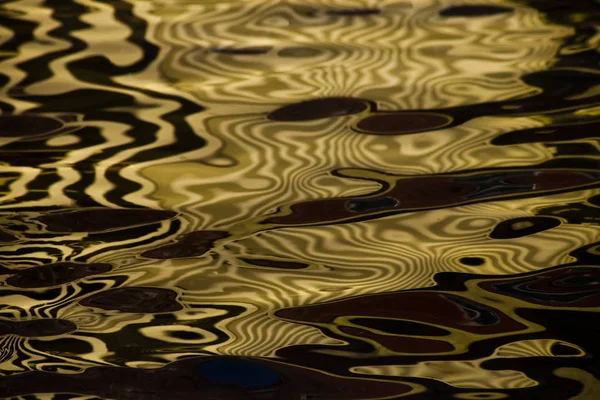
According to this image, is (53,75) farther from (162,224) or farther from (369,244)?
(369,244)

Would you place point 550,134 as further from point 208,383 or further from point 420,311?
point 208,383

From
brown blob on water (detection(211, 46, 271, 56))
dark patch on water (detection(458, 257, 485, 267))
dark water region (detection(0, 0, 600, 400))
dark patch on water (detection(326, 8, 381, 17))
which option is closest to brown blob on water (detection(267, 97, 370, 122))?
dark water region (detection(0, 0, 600, 400))

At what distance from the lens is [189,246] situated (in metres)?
1.26

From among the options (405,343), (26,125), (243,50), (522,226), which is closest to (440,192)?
(522,226)

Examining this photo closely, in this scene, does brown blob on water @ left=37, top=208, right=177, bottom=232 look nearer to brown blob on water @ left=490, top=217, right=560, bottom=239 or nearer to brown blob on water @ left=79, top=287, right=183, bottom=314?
brown blob on water @ left=79, top=287, right=183, bottom=314

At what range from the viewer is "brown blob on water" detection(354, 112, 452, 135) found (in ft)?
5.09

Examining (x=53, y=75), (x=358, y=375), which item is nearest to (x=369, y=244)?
(x=358, y=375)

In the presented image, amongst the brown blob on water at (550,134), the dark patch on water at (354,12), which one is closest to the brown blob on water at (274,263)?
the brown blob on water at (550,134)

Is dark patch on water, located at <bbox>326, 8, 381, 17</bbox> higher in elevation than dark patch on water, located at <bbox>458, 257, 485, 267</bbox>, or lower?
higher

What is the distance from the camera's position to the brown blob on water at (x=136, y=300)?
3.68ft

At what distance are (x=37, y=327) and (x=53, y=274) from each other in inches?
4.8

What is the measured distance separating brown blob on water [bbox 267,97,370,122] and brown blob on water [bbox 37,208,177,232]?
354mm

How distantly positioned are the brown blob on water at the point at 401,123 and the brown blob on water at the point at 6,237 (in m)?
0.61

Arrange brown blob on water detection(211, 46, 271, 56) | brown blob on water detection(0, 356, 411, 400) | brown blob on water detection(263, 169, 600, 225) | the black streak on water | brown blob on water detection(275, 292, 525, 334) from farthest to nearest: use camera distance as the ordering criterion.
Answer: the black streak on water → brown blob on water detection(211, 46, 271, 56) → brown blob on water detection(263, 169, 600, 225) → brown blob on water detection(275, 292, 525, 334) → brown blob on water detection(0, 356, 411, 400)
